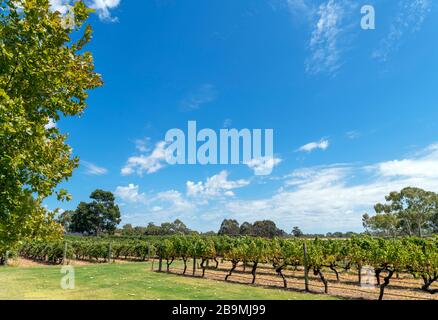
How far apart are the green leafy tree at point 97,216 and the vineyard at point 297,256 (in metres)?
42.3

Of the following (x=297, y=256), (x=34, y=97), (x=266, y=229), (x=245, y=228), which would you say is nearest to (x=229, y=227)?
(x=245, y=228)

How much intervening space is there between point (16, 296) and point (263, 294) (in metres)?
9.46

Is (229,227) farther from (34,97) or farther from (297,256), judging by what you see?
(34,97)

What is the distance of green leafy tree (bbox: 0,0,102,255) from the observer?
4.72 meters

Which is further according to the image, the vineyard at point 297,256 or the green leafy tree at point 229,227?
the green leafy tree at point 229,227

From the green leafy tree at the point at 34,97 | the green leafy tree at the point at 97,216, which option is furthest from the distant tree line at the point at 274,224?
the green leafy tree at the point at 34,97

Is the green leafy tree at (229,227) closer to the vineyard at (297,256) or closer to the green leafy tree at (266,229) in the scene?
the green leafy tree at (266,229)

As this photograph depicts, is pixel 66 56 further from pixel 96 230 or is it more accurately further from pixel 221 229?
pixel 221 229

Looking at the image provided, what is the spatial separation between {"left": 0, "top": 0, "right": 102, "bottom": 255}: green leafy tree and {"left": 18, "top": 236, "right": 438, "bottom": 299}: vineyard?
1225cm

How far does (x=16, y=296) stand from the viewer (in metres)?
11.2

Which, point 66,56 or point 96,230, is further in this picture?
point 96,230

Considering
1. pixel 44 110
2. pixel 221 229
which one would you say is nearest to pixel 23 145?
pixel 44 110

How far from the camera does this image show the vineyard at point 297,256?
563 inches
